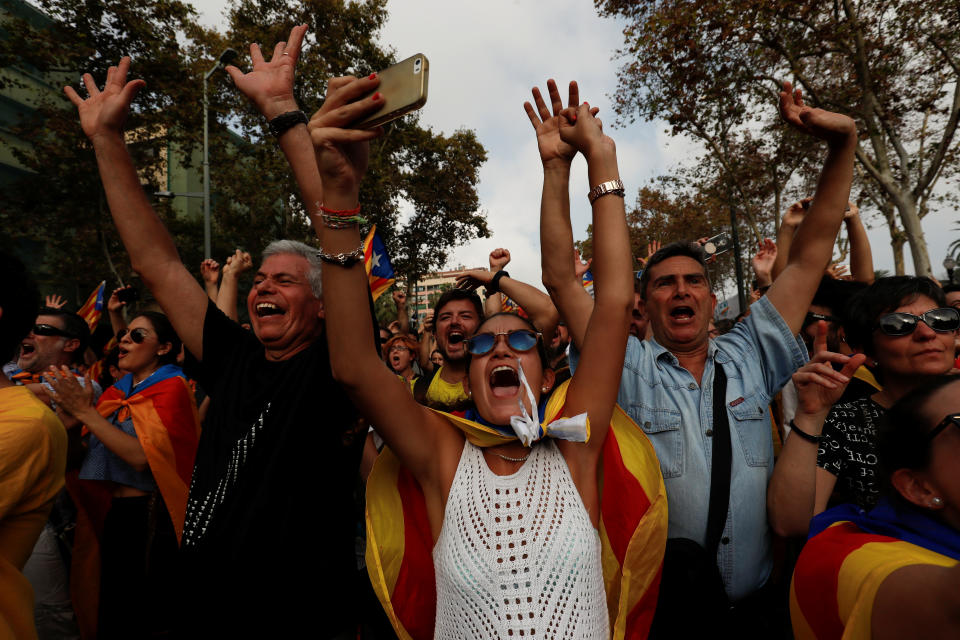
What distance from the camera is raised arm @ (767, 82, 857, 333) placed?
7.57 feet

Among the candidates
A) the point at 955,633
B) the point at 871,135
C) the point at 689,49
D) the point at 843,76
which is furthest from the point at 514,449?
the point at 843,76

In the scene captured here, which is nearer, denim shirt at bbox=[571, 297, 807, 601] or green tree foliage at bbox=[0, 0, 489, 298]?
denim shirt at bbox=[571, 297, 807, 601]

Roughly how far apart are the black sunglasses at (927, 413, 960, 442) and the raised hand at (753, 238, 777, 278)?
2.94m

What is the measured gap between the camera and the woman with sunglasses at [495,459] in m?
1.50

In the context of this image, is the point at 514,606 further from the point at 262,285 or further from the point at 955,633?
the point at 262,285

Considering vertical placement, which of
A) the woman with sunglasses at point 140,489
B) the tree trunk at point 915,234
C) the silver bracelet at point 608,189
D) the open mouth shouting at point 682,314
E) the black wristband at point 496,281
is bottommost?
the woman with sunglasses at point 140,489

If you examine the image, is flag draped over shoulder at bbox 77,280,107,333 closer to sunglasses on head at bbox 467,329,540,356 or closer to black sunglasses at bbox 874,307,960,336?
sunglasses on head at bbox 467,329,540,356

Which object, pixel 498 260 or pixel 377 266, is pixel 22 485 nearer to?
pixel 498 260

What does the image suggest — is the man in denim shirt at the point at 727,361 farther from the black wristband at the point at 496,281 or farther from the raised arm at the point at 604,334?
the black wristband at the point at 496,281

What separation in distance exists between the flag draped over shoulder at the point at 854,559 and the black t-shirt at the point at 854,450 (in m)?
0.58

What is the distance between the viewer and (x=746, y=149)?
14867 millimetres

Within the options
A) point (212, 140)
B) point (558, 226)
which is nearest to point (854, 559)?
point (558, 226)

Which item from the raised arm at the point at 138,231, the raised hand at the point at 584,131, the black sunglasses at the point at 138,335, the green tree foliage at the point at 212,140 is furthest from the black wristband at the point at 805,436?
the green tree foliage at the point at 212,140

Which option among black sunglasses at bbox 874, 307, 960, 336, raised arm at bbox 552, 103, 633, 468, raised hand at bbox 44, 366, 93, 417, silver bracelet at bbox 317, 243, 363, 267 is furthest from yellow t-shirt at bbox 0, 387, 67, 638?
black sunglasses at bbox 874, 307, 960, 336
